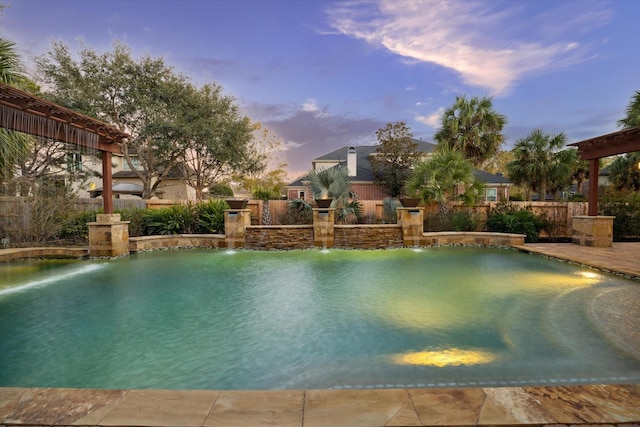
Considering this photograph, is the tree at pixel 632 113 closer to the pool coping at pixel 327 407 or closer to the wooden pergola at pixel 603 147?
the wooden pergola at pixel 603 147

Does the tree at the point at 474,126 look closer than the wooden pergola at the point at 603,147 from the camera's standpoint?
No

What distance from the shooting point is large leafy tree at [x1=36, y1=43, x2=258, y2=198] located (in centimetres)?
1677

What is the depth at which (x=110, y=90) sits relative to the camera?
1769cm

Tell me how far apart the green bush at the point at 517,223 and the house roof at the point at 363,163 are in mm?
9912

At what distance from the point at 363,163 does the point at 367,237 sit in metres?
13.5

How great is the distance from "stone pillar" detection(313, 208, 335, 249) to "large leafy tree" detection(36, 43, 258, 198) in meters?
11.0

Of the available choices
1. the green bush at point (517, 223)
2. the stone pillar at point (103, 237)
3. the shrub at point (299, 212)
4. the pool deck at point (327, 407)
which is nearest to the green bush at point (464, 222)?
the green bush at point (517, 223)

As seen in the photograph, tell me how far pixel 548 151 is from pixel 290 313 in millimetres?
22204

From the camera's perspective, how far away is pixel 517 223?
37.3 feet

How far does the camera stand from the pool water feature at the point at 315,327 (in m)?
2.86

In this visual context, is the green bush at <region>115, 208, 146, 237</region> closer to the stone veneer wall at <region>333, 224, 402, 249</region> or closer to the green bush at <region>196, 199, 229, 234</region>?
the green bush at <region>196, 199, 229, 234</region>

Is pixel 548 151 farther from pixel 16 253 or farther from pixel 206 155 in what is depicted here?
pixel 16 253

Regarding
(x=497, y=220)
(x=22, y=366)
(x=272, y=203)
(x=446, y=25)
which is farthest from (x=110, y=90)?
(x=497, y=220)

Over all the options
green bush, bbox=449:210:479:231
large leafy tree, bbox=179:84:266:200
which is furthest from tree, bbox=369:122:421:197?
large leafy tree, bbox=179:84:266:200
